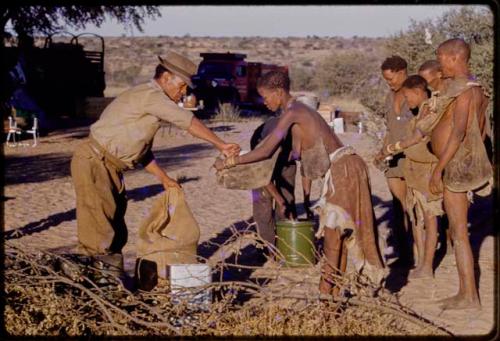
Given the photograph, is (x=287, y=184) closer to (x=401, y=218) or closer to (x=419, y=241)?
(x=401, y=218)

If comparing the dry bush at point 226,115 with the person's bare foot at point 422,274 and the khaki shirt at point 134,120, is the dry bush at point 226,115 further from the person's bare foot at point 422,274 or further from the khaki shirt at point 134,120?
the khaki shirt at point 134,120

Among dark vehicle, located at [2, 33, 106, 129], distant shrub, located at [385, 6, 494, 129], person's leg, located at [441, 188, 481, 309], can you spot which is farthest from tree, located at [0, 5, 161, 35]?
person's leg, located at [441, 188, 481, 309]

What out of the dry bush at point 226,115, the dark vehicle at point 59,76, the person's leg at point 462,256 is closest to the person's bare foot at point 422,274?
the person's leg at point 462,256

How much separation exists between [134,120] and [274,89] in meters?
1.09

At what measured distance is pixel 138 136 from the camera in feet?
23.8

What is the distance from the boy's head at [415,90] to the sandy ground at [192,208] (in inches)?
63.7

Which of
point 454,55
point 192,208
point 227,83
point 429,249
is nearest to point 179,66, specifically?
point 454,55

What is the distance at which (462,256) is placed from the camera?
295 inches

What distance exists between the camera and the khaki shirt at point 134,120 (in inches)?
279

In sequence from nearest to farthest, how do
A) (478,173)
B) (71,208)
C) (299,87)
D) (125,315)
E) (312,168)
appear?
1. (125,315)
2. (312,168)
3. (478,173)
4. (71,208)
5. (299,87)

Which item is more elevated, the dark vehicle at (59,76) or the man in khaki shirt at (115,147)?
the man in khaki shirt at (115,147)

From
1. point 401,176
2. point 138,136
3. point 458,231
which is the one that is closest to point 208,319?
point 138,136

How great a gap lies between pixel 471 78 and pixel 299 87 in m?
47.4

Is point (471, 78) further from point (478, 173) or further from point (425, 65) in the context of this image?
point (425, 65)
